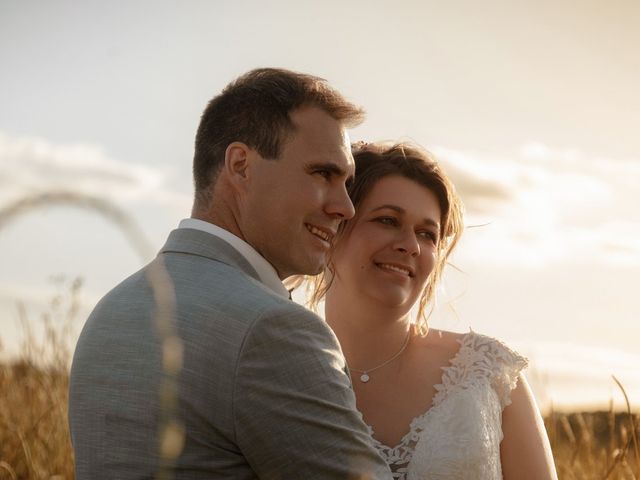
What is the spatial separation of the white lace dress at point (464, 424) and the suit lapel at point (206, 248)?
1605mm

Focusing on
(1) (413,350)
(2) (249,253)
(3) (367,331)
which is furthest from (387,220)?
(2) (249,253)

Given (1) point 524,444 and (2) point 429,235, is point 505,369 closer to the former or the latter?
(1) point 524,444

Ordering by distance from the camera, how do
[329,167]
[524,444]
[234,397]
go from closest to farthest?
1. [234,397]
2. [329,167]
3. [524,444]

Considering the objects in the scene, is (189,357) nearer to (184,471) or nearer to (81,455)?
(184,471)

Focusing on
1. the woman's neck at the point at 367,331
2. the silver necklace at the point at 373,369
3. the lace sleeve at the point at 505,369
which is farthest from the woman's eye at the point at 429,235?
the lace sleeve at the point at 505,369

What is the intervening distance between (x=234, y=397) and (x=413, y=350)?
2.42 metres

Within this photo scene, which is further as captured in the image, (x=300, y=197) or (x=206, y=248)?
(x=300, y=197)

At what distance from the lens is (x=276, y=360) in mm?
2320

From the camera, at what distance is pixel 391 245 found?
14.3 ft

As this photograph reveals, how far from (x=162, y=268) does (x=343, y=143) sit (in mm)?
1076

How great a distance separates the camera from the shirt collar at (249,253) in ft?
9.11

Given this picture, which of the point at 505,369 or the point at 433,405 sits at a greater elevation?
the point at 505,369

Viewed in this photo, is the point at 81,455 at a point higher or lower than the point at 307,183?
lower

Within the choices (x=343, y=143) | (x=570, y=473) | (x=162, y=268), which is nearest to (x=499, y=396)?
(x=570, y=473)
